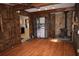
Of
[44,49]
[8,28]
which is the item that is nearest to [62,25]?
[44,49]

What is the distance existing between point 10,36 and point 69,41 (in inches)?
39.6

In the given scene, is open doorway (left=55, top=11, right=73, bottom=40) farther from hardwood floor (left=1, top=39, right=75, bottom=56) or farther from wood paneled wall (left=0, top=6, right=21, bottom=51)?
wood paneled wall (left=0, top=6, right=21, bottom=51)

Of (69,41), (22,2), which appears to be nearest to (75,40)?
(69,41)

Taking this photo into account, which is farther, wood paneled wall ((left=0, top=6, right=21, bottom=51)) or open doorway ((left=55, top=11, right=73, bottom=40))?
open doorway ((left=55, top=11, right=73, bottom=40))

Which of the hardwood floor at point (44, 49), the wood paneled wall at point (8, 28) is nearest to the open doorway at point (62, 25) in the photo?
the hardwood floor at point (44, 49)

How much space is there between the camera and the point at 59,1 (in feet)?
7.37

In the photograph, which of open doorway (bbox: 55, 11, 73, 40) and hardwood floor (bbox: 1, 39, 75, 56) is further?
open doorway (bbox: 55, 11, 73, 40)

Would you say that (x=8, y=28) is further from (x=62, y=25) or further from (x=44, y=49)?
(x=62, y=25)

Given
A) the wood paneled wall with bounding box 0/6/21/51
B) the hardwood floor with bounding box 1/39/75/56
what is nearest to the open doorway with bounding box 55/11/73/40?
the hardwood floor with bounding box 1/39/75/56

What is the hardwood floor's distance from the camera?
2.35m

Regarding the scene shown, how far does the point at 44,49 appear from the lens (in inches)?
96.2

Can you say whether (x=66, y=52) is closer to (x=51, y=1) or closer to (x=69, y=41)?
(x=69, y=41)

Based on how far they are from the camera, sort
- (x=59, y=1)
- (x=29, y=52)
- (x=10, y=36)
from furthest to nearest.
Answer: (x=10, y=36)
(x=29, y=52)
(x=59, y=1)

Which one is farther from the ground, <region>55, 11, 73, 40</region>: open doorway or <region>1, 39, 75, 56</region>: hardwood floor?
<region>55, 11, 73, 40</region>: open doorway
